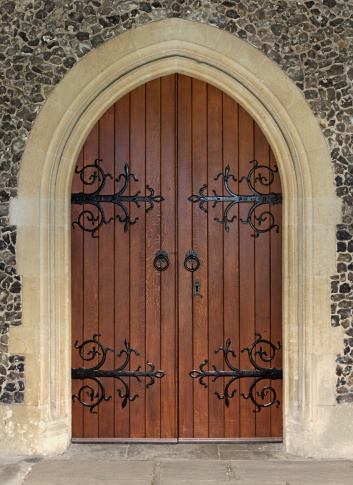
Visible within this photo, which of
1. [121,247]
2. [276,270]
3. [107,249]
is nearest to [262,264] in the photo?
[276,270]

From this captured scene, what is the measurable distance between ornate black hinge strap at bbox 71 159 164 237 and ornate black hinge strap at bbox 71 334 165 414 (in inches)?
34.8

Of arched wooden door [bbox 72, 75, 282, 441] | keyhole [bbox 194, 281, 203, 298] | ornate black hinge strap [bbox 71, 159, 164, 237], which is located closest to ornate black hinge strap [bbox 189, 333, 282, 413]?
arched wooden door [bbox 72, 75, 282, 441]

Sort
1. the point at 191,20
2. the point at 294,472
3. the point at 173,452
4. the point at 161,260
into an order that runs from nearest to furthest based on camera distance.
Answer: the point at 294,472
the point at 191,20
the point at 173,452
the point at 161,260

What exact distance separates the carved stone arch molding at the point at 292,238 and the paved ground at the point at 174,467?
17 centimetres

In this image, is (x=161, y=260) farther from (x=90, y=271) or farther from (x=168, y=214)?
(x=90, y=271)

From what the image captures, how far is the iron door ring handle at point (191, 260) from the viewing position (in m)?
4.06

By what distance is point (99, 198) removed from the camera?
13.4 ft

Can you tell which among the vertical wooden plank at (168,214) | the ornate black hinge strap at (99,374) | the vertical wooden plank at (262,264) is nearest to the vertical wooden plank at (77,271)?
the ornate black hinge strap at (99,374)

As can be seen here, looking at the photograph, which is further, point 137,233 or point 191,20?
point 137,233

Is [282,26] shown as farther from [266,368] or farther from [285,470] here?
[285,470]

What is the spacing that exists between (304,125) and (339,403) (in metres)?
2.03

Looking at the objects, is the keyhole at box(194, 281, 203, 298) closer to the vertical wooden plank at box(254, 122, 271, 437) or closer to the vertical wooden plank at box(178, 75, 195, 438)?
the vertical wooden plank at box(178, 75, 195, 438)

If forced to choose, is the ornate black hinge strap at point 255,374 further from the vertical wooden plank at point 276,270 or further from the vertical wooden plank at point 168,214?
the vertical wooden plank at point 168,214

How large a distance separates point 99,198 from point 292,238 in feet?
4.90
